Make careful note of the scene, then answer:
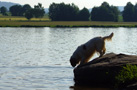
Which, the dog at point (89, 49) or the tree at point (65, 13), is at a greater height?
the dog at point (89, 49)

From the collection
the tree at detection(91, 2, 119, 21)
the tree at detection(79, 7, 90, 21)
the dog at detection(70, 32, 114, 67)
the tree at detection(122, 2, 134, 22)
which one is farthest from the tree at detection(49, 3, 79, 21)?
the dog at detection(70, 32, 114, 67)

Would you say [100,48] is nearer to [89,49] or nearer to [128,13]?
[89,49]

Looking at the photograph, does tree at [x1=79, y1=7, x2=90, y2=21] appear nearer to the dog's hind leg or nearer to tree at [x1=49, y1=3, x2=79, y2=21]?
tree at [x1=49, y1=3, x2=79, y2=21]

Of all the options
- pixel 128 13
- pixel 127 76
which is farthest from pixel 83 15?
pixel 127 76

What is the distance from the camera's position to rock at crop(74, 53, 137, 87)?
1392cm

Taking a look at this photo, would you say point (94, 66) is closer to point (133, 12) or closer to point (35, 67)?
point (35, 67)

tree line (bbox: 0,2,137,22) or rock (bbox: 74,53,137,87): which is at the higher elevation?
rock (bbox: 74,53,137,87)

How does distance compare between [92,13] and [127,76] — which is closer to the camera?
[127,76]

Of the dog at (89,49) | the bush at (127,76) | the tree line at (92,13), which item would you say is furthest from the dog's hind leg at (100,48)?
the tree line at (92,13)

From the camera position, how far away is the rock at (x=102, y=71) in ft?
45.7

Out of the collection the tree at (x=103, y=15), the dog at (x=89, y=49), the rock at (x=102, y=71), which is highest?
the dog at (x=89, y=49)

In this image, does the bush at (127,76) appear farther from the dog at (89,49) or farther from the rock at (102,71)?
the dog at (89,49)

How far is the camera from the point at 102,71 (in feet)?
45.9

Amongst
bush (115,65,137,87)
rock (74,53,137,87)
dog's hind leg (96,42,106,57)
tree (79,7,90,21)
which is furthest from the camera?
tree (79,7,90,21)
